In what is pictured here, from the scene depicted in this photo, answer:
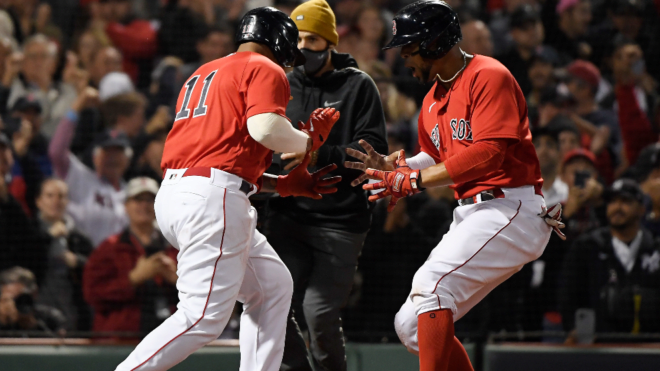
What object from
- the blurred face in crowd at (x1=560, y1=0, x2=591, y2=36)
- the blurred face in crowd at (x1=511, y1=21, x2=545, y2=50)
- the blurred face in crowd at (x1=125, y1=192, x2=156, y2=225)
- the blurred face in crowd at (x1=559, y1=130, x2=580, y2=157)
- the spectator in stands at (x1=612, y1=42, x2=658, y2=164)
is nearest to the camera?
the blurred face in crowd at (x1=125, y1=192, x2=156, y2=225)

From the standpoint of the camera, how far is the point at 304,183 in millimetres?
3314

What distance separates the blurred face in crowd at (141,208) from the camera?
16.7 feet

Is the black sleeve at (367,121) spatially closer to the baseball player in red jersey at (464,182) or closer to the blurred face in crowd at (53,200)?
the baseball player in red jersey at (464,182)

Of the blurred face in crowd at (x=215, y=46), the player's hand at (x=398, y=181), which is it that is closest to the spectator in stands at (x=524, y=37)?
the blurred face in crowd at (x=215, y=46)

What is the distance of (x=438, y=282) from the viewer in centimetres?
283

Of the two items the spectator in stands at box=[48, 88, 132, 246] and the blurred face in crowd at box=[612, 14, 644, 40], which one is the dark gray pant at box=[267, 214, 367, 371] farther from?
the blurred face in crowd at box=[612, 14, 644, 40]

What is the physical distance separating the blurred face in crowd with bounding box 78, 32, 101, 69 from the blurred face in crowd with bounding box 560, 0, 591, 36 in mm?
4305

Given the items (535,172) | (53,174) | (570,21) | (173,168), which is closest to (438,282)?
(535,172)

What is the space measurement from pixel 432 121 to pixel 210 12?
4721mm

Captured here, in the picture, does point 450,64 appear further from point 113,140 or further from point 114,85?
point 114,85

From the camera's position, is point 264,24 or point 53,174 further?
point 53,174

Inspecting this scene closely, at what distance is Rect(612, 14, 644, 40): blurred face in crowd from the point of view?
6.76 metres

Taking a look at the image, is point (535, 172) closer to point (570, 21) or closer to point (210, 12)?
point (570, 21)

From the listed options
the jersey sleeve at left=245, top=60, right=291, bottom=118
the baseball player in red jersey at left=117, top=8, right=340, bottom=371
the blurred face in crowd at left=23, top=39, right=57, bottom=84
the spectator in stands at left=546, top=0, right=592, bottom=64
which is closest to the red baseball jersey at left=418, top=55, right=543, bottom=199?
the baseball player in red jersey at left=117, top=8, right=340, bottom=371
